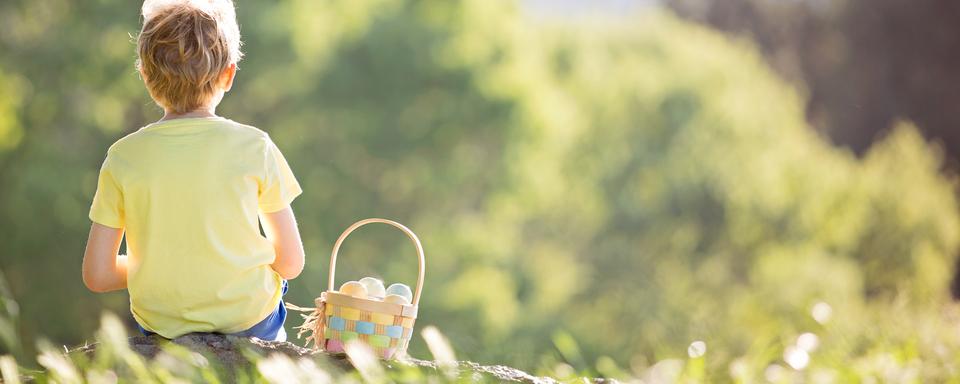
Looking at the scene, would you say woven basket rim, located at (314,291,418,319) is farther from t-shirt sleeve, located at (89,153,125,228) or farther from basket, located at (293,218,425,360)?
t-shirt sleeve, located at (89,153,125,228)

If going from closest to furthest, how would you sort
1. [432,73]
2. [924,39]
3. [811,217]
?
[432,73], [811,217], [924,39]

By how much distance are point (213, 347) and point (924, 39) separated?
33.4 meters

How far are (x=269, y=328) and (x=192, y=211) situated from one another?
38cm

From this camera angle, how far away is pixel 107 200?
105 inches

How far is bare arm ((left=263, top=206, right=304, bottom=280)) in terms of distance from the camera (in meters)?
2.74

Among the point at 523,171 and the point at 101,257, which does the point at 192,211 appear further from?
the point at 523,171

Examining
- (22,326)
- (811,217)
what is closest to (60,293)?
(22,326)

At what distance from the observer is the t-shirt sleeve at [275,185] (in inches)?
106

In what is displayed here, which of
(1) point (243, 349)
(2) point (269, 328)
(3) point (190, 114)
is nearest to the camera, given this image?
(1) point (243, 349)

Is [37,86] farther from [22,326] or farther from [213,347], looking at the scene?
[213,347]

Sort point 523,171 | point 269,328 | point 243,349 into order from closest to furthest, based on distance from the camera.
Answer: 1. point 243,349
2. point 269,328
3. point 523,171

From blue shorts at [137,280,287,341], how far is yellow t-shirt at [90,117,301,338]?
0.09 meters

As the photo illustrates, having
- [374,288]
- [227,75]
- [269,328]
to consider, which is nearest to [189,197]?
[227,75]

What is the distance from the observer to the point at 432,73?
55.4 ft
